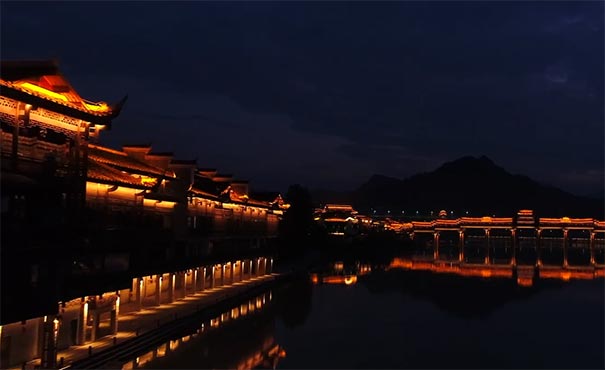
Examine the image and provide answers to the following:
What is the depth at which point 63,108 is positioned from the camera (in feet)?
51.2

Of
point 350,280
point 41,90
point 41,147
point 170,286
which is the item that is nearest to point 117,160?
point 170,286

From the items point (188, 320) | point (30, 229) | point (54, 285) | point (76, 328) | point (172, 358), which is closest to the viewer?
point (30, 229)

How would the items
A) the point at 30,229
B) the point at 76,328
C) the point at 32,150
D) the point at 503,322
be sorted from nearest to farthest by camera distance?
the point at 30,229 → the point at 32,150 → the point at 76,328 → the point at 503,322

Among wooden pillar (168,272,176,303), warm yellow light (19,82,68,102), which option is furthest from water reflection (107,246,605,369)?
warm yellow light (19,82,68,102)

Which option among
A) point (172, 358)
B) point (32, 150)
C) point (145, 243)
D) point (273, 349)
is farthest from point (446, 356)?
point (32, 150)

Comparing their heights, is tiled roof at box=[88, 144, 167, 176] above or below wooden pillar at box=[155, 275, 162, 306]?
above

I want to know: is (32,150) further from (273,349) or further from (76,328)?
(273,349)

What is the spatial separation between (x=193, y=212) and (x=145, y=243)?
9274 mm

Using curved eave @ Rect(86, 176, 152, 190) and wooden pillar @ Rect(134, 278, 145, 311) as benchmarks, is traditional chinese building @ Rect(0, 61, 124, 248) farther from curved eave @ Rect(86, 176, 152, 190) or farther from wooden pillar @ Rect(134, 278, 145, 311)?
wooden pillar @ Rect(134, 278, 145, 311)

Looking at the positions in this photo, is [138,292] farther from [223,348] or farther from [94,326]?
[94,326]

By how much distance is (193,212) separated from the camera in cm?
3056

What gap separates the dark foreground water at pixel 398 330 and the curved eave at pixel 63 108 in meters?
6.79

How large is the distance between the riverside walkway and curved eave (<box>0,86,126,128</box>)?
6058mm

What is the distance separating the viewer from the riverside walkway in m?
15.7
